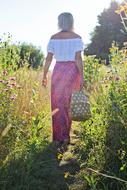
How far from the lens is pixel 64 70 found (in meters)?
6.76

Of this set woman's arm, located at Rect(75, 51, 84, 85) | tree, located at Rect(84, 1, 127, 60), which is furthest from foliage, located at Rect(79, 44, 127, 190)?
tree, located at Rect(84, 1, 127, 60)

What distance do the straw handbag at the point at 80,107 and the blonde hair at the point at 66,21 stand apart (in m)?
0.95

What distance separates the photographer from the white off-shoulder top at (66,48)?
6699 millimetres

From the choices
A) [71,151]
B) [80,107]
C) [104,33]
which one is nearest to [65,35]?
[80,107]

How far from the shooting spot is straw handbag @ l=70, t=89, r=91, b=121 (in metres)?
5.97

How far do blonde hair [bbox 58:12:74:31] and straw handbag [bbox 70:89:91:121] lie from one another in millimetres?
950

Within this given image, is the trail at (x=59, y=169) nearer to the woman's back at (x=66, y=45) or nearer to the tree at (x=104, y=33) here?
the woman's back at (x=66, y=45)

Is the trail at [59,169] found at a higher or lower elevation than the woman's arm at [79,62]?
lower

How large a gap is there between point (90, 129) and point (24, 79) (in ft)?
7.92

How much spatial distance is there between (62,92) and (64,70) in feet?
0.88

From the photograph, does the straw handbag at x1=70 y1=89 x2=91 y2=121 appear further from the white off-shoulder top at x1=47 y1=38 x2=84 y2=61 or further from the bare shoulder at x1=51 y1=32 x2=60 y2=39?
the bare shoulder at x1=51 y1=32 x2=60 y2=39

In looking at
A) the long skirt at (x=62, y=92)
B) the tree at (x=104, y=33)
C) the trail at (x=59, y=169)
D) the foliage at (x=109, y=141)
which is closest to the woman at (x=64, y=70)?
the long skirt at (x=62, y=92)

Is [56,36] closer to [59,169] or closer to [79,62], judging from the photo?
[79,62]

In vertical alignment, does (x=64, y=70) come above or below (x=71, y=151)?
above
